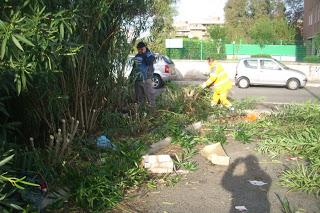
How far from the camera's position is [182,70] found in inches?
1094

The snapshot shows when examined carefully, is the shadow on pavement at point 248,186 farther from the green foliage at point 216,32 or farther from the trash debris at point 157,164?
the green foliage at point 216,32

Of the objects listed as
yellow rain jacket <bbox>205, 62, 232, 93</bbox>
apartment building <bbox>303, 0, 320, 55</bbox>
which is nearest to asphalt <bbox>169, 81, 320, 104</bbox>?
yellow rain jacket <bbox>205, 62, 232, 93</bbox>

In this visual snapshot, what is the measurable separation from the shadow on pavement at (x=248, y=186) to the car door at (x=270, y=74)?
48.2ft

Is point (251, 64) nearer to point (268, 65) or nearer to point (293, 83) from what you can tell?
point (268, 65)

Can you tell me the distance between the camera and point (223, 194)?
5852 millimetres

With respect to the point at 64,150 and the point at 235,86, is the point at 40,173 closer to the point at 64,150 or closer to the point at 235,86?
the point at 64,150

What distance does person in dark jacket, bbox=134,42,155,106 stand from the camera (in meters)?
10.6

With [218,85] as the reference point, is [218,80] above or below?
above

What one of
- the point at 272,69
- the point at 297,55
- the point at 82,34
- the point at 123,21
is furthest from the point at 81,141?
the point at 297,55

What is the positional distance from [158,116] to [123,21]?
237 cm

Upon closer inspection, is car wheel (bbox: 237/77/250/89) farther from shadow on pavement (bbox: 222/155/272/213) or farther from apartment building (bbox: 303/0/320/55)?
apartment building (bbox: 303/0/320/55)

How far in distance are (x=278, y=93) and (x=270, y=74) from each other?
7.75 feet

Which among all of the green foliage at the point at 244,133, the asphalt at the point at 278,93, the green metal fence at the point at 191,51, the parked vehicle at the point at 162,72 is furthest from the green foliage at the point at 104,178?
the green metal fence at the point at 191,51

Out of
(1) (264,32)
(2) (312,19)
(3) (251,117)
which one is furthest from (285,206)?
(2) (312,19)
